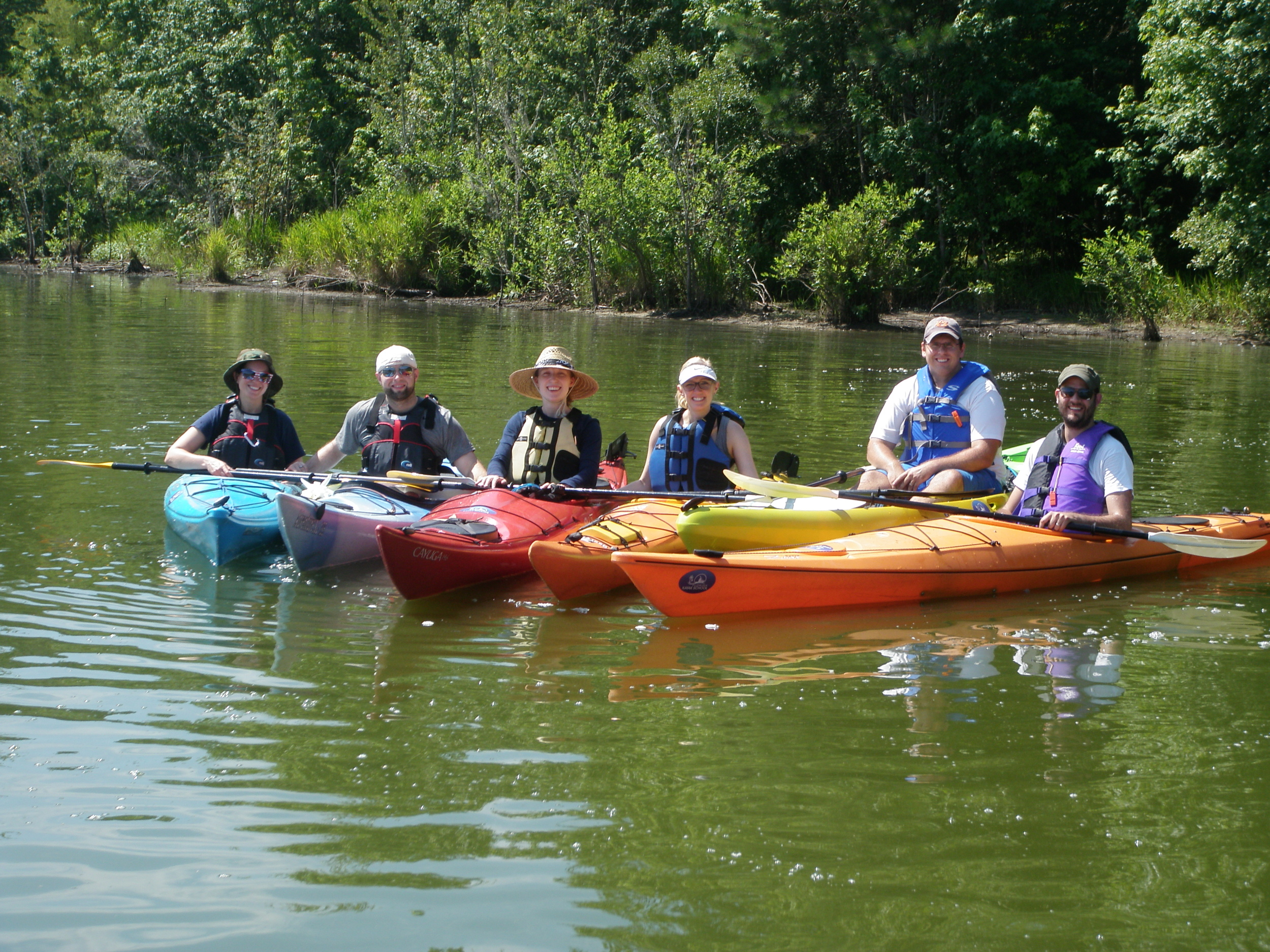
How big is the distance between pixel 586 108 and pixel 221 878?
27886 mm

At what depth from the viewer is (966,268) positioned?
83.4 feet

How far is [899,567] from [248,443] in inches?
136

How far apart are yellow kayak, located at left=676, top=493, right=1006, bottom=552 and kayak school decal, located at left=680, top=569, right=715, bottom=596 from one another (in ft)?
0.91

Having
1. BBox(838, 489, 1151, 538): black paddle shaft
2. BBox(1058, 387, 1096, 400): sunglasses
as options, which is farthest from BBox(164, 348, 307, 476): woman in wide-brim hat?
BBox(1058, 387, 1096, 400): sunglasses

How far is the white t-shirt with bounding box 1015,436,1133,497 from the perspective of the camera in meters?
5.60

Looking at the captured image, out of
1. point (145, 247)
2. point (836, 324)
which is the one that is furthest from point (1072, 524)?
point (145, 247)

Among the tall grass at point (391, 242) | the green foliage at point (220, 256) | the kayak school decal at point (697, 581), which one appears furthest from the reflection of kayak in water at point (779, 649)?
the green foliage at point (220, 256)

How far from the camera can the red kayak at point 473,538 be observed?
17.3 ft

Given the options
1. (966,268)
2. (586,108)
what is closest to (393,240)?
(586,108)

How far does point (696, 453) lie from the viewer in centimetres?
630

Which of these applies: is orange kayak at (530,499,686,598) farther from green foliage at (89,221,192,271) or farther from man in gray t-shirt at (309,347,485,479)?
green foliage at (89,221,192,271)

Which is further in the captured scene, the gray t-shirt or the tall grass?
the tall grass

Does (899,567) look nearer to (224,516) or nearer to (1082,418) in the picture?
(1082,418)

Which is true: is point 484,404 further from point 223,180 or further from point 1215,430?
point 223,180
